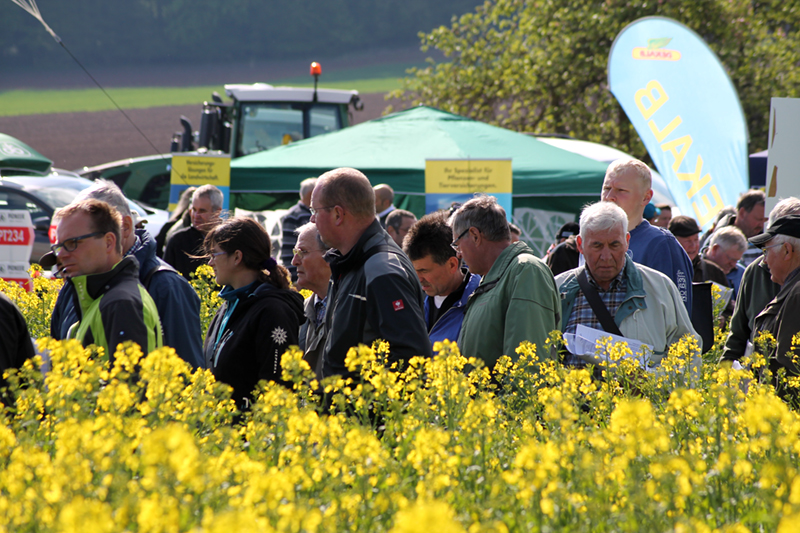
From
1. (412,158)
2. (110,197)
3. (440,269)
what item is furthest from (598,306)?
(412,158)

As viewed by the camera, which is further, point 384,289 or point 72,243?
point 72,243

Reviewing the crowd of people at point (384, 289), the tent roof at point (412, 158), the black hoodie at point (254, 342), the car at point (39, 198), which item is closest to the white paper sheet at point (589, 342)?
the crowd of people at point (384, 289)

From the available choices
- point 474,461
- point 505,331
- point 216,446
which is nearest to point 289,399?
point 216,446

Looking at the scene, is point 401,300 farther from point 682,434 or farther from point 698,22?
point 698,22

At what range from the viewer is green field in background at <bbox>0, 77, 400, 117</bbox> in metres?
49.6

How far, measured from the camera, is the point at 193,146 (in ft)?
62.2

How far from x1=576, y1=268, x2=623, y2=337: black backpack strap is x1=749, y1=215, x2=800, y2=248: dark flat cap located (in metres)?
0.98

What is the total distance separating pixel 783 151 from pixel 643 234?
2.58 m

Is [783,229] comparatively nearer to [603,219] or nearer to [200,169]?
[603,219]

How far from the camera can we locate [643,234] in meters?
4.59

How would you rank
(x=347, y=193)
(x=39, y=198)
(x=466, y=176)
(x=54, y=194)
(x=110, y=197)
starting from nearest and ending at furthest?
(x=347, y=193) → (x=110, y=197) → (x=466, y=176) → (x=39, y=198) → (x=54, y=194)

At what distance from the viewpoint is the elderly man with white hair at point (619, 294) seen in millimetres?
3883

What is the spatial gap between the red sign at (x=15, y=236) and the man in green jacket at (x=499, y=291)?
4.85 m

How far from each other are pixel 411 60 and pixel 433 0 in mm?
6072
